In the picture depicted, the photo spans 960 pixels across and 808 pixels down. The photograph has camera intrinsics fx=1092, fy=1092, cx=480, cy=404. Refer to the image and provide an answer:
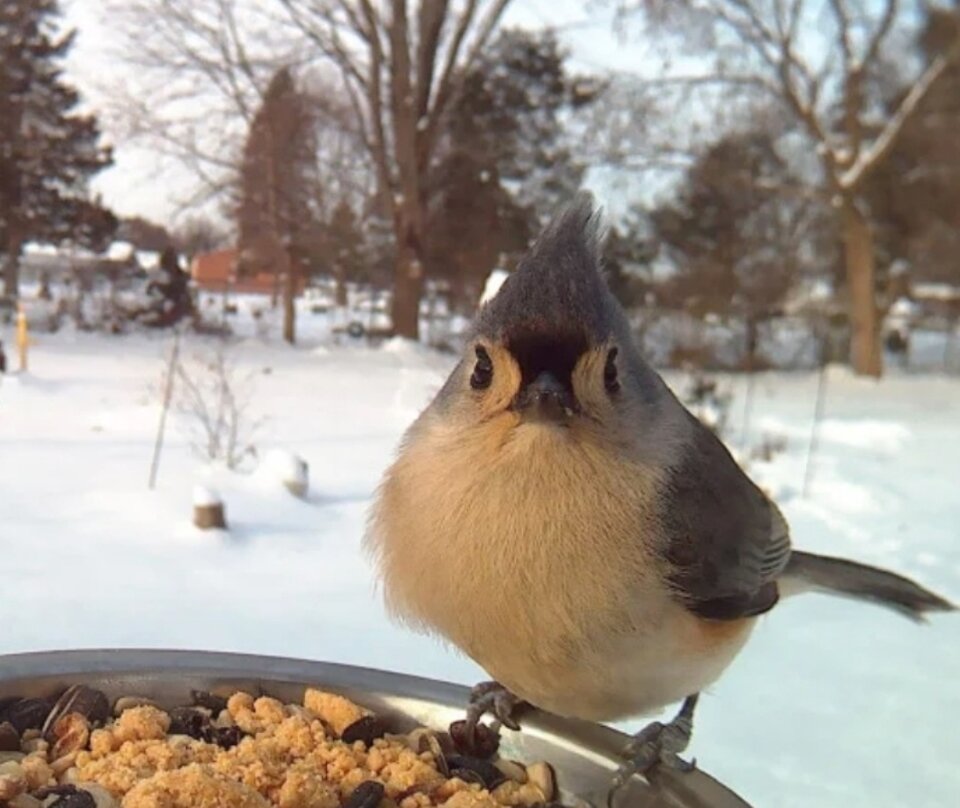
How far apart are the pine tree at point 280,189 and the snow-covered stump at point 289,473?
8.59 m

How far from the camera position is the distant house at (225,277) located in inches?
533

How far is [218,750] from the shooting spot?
1.13m

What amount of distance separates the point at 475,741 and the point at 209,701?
0.31 m

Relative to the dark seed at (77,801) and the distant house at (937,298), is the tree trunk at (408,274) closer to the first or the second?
the distant house at (937,298)

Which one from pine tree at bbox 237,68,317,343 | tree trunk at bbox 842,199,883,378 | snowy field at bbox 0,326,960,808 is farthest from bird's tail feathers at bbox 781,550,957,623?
tree trunk at bbox 842,199,883,378

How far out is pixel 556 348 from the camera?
115cm

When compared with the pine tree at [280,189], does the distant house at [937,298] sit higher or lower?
lower

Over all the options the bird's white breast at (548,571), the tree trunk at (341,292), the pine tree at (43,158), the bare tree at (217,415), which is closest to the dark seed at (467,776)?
the bird's white breast at (548,571)

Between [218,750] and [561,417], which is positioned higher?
[561,417]

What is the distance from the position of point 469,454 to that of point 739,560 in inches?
18.7

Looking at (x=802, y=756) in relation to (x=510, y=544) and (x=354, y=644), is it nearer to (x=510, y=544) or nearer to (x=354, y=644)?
(x=354, y=644)

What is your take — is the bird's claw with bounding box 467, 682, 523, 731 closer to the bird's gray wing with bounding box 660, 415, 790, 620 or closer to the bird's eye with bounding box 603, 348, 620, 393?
the bird's gray wing with bounding box 660, 415, 790, 620

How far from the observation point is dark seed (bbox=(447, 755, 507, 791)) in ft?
3.90

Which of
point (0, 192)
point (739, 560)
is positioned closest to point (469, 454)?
point (739, 560)
